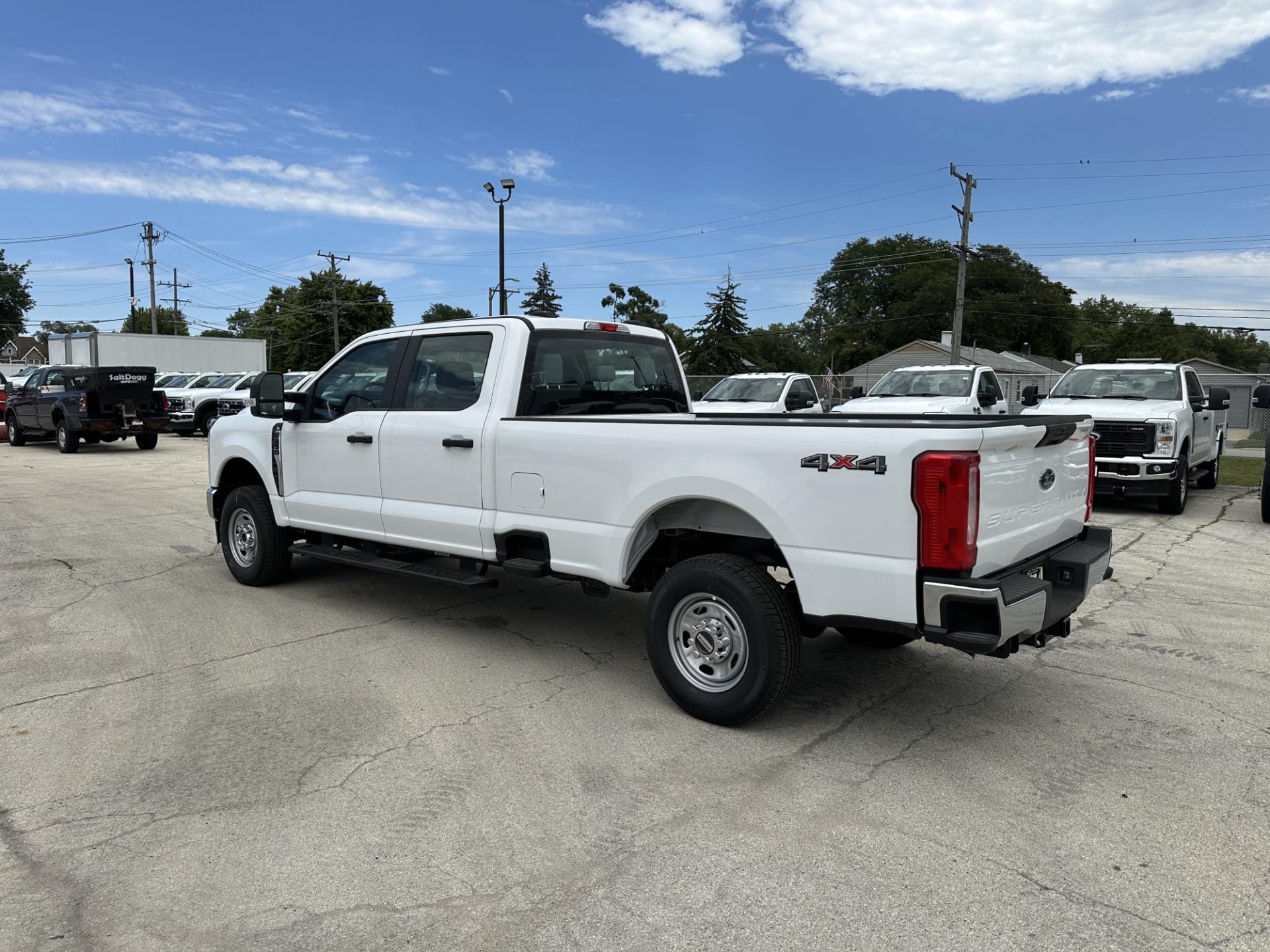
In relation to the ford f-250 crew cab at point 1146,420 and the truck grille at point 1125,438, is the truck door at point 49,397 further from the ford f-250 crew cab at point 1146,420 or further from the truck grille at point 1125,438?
the truck grille at point 1125,438

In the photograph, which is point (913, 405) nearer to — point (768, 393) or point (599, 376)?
point (768, 393)

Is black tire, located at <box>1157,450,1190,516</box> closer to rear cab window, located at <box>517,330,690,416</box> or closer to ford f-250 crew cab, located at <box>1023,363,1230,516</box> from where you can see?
ford f-250 crew cab, located at <box>1023,363,1230,516</box>

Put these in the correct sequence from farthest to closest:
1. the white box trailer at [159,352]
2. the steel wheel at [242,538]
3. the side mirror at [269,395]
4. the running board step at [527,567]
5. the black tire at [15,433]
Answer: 1. the white box trailer at [159,352]
2. the black tire at [15,433]
3. the steel wheel at [242,538]
4. the side mirror at [269,395]
5. the running board step at [527,567]

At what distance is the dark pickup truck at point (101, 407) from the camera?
20.0 metres

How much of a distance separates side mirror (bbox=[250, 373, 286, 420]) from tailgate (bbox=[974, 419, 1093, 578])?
15.5ft

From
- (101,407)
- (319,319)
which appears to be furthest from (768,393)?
(319,319)

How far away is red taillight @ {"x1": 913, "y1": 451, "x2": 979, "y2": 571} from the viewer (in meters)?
3.64

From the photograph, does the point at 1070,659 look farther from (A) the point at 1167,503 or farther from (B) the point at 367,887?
(A) the point at 1167,503

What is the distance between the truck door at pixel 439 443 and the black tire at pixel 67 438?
17829 millimetres

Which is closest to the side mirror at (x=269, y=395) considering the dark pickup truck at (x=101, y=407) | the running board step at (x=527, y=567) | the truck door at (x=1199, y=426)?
the running board step at (x=527, y=567)

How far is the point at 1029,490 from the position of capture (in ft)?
13.7

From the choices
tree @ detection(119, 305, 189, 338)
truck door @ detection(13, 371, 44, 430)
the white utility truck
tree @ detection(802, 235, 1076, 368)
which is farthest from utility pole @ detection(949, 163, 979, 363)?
tree @ detection(119, 305, 189, 338)

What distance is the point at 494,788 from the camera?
12.6 ft

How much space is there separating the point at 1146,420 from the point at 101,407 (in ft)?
65.2
